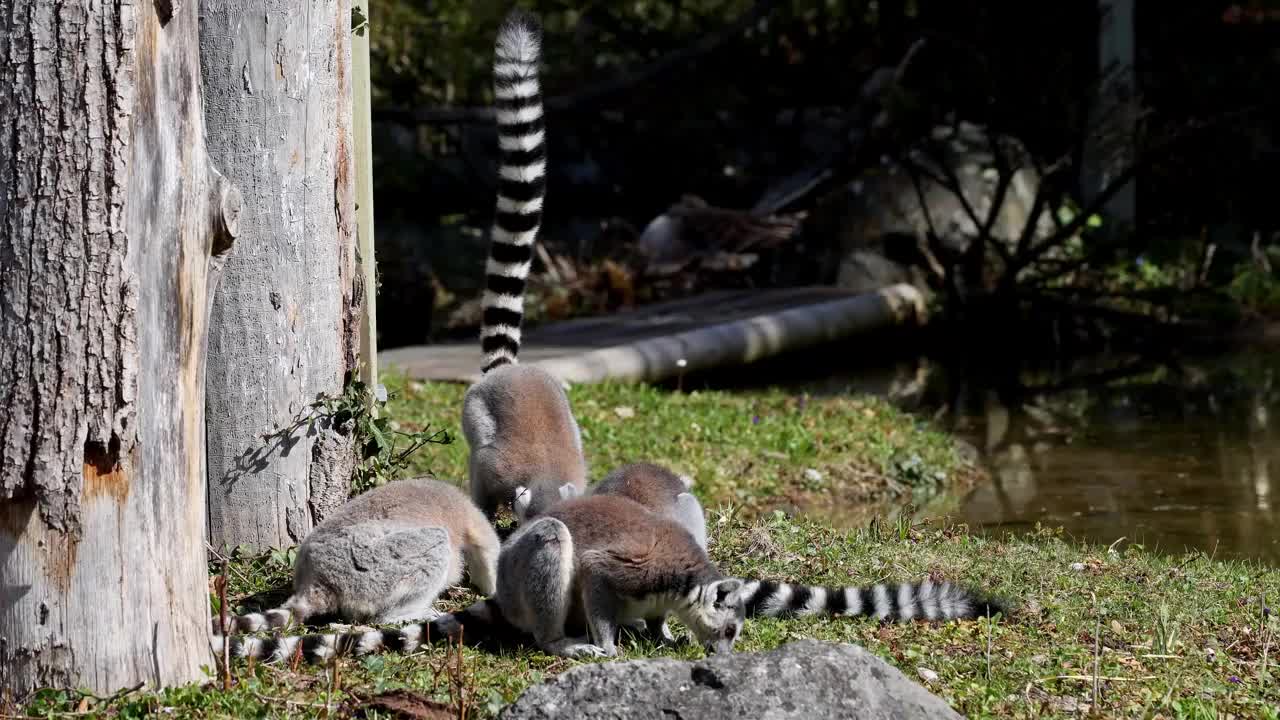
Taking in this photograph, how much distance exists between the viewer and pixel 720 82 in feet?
59.0

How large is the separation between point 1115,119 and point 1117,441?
6.04 m

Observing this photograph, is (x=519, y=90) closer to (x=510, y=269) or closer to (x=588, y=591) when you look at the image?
(x=510, y=269)

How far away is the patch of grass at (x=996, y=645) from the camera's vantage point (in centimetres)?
362

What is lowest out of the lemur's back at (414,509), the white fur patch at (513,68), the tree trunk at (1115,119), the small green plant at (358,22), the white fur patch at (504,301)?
the lemur's back at (414,509)

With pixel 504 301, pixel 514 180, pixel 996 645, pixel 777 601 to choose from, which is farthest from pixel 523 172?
pixel 996 645

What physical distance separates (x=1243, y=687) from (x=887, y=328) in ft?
29.5

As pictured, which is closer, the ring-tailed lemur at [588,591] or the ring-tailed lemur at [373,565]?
the ring-tailed lemur at [588,591]

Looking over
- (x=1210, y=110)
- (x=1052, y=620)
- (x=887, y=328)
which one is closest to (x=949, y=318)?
(x=887, y=328)

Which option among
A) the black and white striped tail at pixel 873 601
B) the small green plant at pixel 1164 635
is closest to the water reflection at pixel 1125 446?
the small green plant at pixel 1164 635

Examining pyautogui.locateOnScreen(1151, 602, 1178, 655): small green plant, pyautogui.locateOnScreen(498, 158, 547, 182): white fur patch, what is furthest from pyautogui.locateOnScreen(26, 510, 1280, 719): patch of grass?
pyautogui.locateOnScreen(498, 158, 547, 182): white fur patch

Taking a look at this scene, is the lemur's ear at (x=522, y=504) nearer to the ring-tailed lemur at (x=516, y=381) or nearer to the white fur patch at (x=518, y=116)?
the ring-tailed lemur at (x=516, y=381)

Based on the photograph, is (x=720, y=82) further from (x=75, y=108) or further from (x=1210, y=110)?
(x=75, y=108)

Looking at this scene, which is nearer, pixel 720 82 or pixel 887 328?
pixel 887 328

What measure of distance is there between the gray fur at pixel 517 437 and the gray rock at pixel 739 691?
85.0 inches
